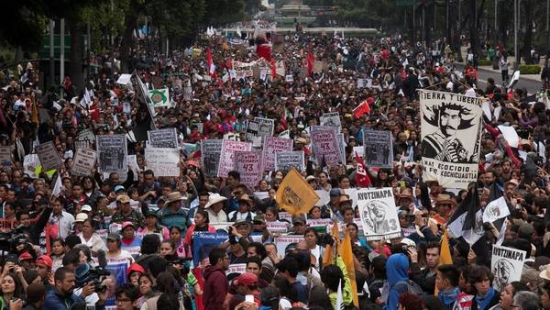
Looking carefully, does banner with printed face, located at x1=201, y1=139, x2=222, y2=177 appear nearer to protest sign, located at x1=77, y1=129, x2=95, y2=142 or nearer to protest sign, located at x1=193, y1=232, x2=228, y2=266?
protest sign, located at x1=77, y1=129, x2=95, y2=142

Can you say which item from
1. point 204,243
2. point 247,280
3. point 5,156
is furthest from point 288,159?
point 247,280

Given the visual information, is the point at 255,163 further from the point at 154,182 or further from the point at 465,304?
the point at 465,304

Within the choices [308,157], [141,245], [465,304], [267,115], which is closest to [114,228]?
[141,245]

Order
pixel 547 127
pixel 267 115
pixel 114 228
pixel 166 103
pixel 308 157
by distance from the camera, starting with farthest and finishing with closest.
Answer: pixel 166 103, pixel 267 115, pixel 547 127, pixel 308 157, pixel 114 228

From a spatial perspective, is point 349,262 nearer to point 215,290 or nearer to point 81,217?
point 215,290

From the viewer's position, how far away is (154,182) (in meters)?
20.6

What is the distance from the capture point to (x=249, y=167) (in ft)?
68.4

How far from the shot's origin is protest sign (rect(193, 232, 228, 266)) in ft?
47.6

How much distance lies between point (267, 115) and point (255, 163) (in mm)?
11616

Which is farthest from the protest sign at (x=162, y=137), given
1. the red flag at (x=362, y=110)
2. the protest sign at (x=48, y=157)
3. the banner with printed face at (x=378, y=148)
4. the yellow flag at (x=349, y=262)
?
the yellow flag at (x=349, y=262)

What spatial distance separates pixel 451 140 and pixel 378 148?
168 inches

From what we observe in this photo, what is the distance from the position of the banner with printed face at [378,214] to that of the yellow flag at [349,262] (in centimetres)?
179

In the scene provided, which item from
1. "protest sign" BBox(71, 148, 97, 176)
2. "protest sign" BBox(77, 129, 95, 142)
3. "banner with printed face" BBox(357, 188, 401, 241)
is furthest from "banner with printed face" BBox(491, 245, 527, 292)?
"protest sign" BBox(77, 129, 95, 142)

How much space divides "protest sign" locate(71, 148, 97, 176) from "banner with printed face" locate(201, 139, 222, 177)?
→ 5.34 feet
